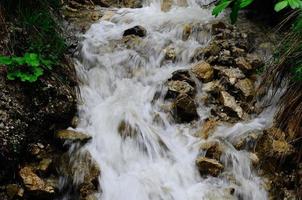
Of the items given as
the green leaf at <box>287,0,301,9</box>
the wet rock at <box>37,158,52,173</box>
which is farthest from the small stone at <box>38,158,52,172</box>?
the green leaf at <box>287,0,301,9</box>

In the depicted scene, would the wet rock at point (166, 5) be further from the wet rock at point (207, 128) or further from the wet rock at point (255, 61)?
the wet rock at point (207, 128)

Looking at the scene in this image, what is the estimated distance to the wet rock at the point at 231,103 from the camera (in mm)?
4023

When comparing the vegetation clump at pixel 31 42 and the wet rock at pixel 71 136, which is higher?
the vegetation clump at pixel 31 42

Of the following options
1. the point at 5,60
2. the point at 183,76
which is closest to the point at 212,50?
the point at 183,76

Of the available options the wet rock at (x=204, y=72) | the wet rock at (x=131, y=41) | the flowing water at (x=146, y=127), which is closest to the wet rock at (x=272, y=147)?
the flowing water at (x=146, y=127)

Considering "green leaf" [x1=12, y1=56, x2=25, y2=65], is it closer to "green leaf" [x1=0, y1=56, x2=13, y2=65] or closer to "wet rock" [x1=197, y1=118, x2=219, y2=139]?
"green leaf" [x1=0, y1=56, x2=13, y2=65]

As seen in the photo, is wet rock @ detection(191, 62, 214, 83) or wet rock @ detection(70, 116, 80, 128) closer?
wet rock @ detection(70, 116, 80, 128)

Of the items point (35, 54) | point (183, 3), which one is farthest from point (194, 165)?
point (183, 3)

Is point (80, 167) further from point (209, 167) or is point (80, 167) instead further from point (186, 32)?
point (186, 32)

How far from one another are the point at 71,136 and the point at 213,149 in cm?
130

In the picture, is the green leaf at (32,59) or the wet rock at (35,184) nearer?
the wet rock at (35,184)

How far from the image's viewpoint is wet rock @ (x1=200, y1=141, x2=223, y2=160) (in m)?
3.51

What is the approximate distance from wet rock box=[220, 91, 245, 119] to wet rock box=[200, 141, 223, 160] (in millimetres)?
570

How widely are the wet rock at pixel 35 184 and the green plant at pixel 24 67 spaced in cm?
82
